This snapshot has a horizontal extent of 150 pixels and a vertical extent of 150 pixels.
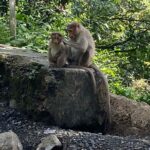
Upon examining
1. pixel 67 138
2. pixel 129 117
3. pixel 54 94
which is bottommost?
pixel 129 117

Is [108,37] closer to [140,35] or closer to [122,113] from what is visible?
[140,35]

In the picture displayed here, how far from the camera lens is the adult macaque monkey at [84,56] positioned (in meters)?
7.20

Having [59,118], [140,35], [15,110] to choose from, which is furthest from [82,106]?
[140,35]

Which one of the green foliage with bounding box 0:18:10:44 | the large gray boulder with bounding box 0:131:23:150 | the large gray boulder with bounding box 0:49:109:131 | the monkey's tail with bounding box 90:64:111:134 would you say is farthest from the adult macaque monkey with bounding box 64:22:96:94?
the green foliage with bounding box 0:18:10:44

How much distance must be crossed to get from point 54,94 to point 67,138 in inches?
32.7

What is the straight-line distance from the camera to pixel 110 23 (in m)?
13.2

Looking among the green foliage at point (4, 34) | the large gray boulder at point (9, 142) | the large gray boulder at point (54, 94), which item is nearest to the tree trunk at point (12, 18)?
the green foliage at point (4, 34)

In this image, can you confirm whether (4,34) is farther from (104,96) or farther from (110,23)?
(104,96)

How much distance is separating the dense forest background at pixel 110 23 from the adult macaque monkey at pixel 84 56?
467 centimetres

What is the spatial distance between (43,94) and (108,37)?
6.78 m

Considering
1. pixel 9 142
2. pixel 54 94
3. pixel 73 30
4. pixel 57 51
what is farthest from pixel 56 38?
pixel 9 142

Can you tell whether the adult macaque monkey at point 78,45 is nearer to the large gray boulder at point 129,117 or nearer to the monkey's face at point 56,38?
the monkey's face at point 56,38

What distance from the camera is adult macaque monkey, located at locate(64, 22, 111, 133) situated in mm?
7199

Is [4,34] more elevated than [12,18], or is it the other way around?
[12,18]
